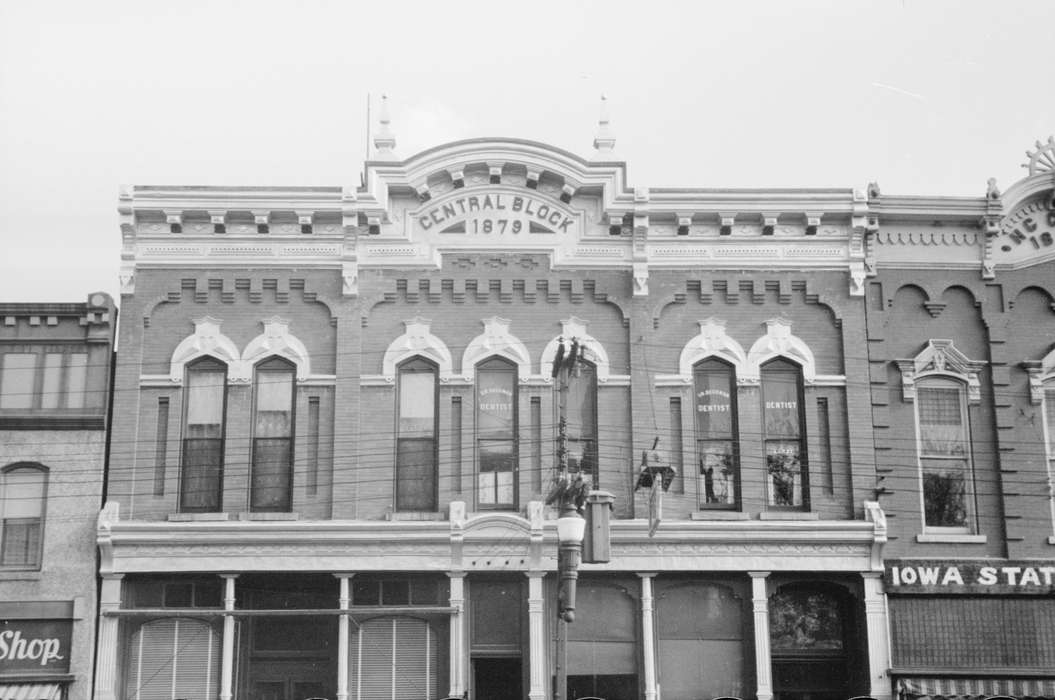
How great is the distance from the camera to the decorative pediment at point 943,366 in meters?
26.2

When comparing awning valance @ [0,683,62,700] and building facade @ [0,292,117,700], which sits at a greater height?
building facade @ [0,292,117,700]

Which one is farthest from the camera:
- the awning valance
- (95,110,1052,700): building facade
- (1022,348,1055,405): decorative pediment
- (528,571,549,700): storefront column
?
(1022,348,1055,405): decorative pediment

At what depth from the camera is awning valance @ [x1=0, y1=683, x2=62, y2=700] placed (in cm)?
2380

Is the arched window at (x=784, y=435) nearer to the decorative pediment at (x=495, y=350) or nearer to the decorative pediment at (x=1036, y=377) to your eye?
the decorative pediment at (x=1036, y=377)

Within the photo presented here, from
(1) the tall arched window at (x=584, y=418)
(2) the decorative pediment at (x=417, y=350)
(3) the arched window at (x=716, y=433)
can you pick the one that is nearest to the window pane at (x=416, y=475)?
(2) the decorative pediment at (x=417, y=350)

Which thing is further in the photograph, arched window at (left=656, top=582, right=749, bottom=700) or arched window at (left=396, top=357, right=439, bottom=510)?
arched window at (left=396, top=357, right=439, bottom=510)

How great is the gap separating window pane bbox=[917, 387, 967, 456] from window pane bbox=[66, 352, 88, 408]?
1510 centimetres

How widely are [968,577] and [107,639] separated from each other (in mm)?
14947

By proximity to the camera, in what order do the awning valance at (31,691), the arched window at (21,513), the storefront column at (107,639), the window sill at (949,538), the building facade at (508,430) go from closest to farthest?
1. the awning valance at (31,691)
2. the storefront column at (107,639)
3. the building facade at (508,430)
4. the arched window at (21,513)
5. the window sill at (949,538)

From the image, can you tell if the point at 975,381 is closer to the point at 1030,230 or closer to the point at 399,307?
the point at 1030,230

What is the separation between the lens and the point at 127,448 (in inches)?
990

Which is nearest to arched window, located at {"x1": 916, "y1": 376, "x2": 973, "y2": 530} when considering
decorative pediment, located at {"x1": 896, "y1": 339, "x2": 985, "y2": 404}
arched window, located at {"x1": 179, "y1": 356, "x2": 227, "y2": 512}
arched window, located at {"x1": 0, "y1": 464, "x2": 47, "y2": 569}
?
decorative pediment, located at {"x1": 896, "y1": 339, "x2": 985, "y2": 404}

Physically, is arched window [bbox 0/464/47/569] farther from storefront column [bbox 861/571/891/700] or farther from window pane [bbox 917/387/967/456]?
window pane [bbox 917/387/967/456]

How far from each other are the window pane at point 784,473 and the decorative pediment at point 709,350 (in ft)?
5.12
